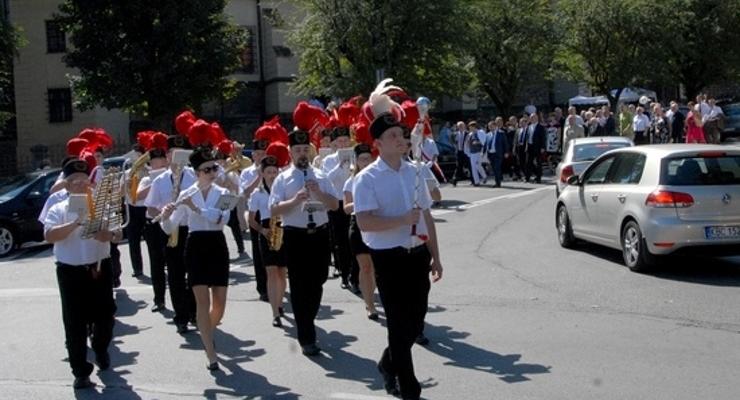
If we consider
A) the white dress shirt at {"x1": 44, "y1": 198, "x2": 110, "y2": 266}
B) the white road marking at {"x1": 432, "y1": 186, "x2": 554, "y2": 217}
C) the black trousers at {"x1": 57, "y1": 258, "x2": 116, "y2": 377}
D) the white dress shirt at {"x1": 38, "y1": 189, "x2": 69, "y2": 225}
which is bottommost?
the white road marking at {"x1": 432, "y1": 186, "x2": 554, "y2": 217}

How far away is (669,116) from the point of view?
29.3m

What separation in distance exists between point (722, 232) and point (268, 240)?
5365mm

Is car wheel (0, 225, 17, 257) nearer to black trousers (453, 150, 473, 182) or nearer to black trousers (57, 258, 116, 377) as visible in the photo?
black trousers (57, 258, 116, 377)

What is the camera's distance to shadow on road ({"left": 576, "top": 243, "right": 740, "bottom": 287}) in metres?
11.5

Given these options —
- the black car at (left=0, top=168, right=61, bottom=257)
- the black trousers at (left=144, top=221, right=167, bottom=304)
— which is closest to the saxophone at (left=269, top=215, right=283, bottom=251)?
the black trousers at (left=144, top=221, right=167, bottom=304)

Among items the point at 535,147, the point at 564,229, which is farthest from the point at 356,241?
the point at 535,147

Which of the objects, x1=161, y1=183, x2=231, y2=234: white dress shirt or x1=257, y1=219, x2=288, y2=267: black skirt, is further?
x1=257, y1=219, x2=288, y2=267: black skirt

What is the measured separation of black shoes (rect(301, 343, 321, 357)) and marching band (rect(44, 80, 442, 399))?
18mm

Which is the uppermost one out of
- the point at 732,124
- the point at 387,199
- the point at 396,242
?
the point at 732,124

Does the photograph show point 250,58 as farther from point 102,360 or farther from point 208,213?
point 208,213

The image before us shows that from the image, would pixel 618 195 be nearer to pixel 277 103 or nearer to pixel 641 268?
pixel 641 268

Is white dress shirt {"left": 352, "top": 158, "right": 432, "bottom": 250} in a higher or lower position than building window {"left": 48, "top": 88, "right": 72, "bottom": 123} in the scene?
lower

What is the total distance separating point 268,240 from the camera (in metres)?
9.72

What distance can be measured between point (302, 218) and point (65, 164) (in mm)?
2030
